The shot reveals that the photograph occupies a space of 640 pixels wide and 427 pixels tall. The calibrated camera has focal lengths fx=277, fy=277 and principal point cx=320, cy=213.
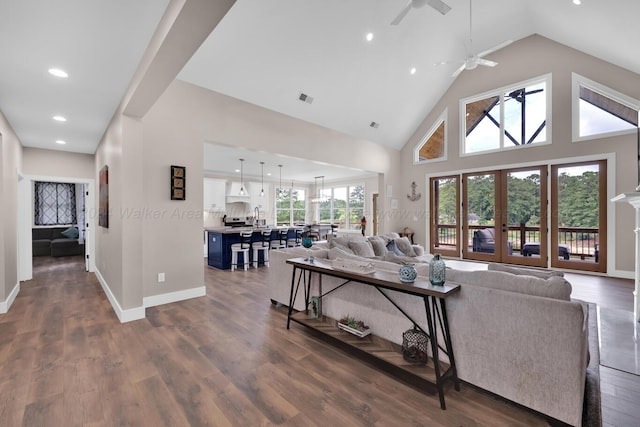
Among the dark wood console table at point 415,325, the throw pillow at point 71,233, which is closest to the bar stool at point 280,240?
the dark wood console table at point 415,325

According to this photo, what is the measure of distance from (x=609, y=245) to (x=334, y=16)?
644cm

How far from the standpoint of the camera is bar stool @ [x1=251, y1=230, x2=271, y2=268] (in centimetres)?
662

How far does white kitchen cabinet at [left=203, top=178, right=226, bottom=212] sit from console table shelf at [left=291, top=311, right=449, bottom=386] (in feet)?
22.6

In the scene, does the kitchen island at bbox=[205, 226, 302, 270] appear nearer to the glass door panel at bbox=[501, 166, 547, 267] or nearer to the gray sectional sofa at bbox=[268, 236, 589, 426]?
the gray sectional sofa at bbox=[268, 236, 589, 426]

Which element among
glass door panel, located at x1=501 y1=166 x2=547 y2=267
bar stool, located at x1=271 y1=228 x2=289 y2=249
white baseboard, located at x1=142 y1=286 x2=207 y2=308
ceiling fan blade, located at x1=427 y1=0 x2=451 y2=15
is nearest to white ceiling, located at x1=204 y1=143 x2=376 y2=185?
bar stool, located at x1=271 y1=228 x2=289 y2=249

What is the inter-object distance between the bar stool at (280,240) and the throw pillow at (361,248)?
10.9 ft

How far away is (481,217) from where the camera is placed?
6.85 m

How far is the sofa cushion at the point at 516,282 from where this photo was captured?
171 centimetres

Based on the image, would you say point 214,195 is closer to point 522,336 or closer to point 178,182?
point 178,182

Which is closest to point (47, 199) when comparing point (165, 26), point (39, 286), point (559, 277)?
point (39, 286)

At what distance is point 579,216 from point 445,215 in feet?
8.66

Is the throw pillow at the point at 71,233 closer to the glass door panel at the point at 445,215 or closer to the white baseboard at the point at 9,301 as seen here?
the white baseboard at the point at 9,301

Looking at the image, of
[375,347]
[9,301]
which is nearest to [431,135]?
[375,347]

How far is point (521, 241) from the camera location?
6.31m
